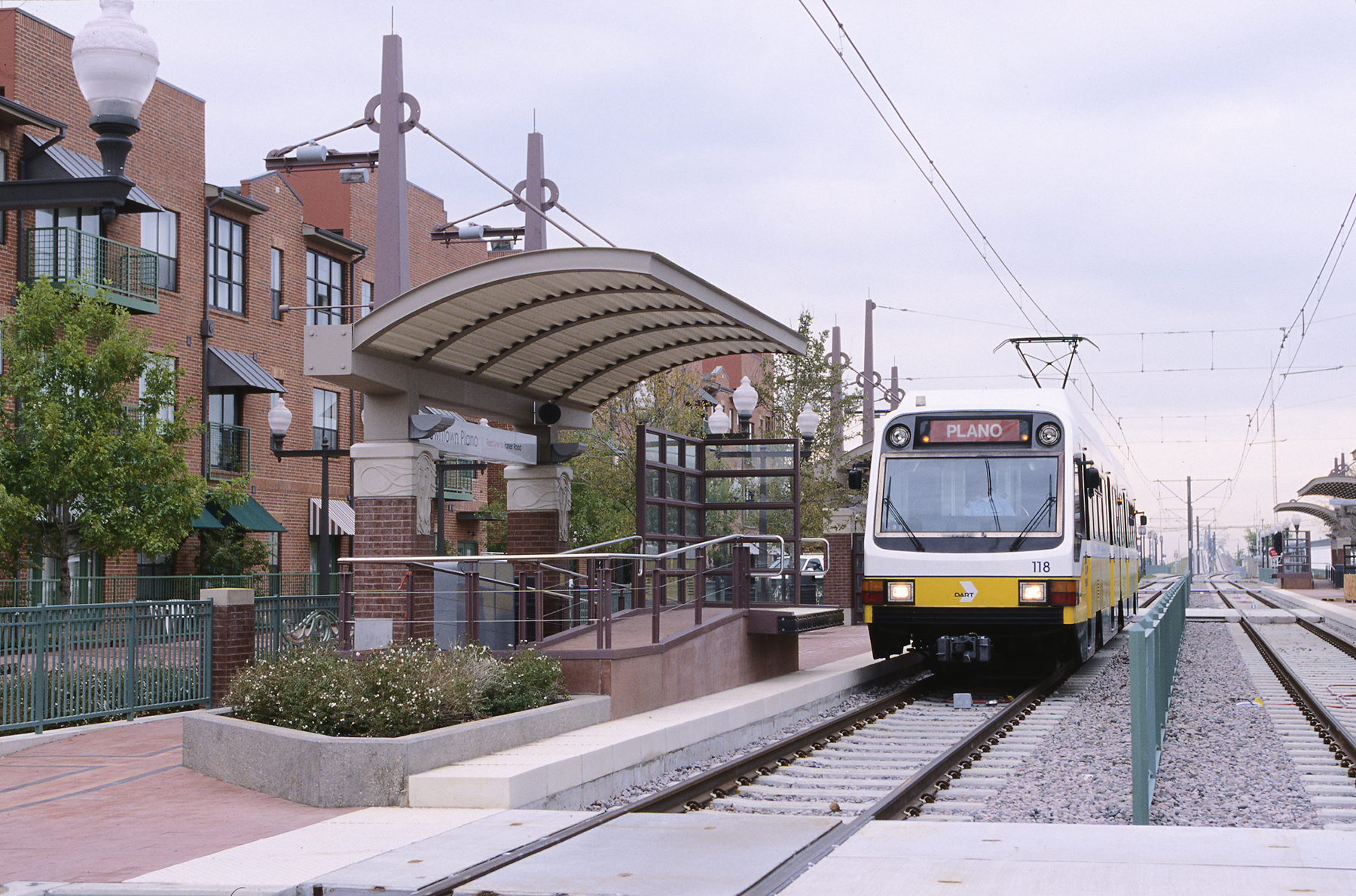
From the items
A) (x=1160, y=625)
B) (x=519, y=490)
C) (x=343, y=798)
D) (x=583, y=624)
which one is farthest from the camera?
(x=519, y=490)

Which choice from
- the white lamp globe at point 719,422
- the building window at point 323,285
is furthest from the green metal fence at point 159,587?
the white lamp globe at point 719,422

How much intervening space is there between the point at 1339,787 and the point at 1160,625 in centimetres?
223

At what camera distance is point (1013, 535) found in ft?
53.9

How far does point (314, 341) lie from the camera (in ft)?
47.2

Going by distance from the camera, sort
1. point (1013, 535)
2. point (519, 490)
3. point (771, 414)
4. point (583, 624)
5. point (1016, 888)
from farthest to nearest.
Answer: point (771, 414) → point (519, 490) → point (1013, 535) → point (583, 624) → point (1016, 888)

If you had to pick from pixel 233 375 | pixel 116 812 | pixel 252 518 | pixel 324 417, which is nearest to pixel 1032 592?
pixel 116 812

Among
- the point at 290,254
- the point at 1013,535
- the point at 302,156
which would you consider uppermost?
the point at 290,254

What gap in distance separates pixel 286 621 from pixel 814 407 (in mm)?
21530

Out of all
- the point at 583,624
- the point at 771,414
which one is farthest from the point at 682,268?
the point at 771,414

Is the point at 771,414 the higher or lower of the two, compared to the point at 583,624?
higher

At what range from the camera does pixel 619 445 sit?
3359cm

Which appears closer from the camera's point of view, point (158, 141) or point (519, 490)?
point (519, 490)

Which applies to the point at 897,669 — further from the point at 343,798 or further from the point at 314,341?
the point at 343,798

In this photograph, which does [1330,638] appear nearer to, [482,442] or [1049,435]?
[1049,435]
